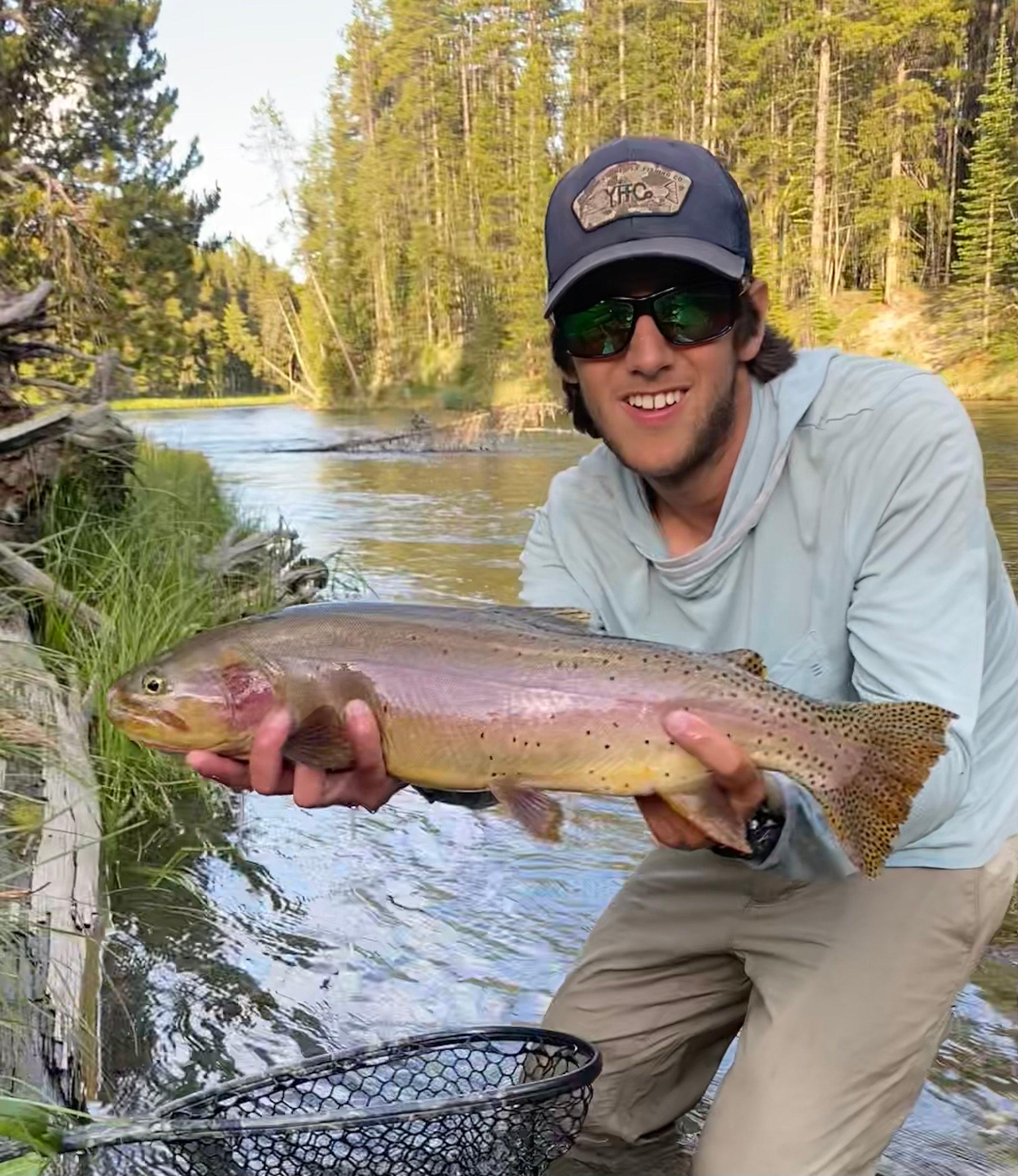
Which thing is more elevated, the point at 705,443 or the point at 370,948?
the point at 705,443

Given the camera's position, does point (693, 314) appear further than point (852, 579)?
Yes

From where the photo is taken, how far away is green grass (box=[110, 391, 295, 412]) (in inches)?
2114

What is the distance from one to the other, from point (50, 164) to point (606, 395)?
64.8 feet

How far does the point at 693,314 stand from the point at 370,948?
2427 mm

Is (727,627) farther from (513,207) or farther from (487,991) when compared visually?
(513,207)

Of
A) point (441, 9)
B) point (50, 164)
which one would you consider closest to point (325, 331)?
point (441, 9)

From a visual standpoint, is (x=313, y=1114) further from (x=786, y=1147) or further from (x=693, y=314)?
(x=693, y=314)

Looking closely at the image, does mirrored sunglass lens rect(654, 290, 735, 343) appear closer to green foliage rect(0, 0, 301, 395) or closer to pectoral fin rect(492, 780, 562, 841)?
pectoral fin rect(492, 780, 562, 841)

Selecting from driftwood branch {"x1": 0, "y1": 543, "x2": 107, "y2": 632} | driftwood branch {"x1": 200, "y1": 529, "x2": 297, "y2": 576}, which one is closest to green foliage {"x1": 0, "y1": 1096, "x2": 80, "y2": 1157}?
driftwood branch {"x1": 0, "y1": 543, "x2": 107, "y2": 632}

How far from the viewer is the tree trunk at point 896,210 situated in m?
40.3

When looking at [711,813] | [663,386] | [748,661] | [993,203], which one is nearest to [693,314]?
[663,386]

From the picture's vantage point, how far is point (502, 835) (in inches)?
192

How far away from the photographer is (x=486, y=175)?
54.9 meters

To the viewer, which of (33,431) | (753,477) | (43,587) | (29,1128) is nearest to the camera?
(29,1128)
